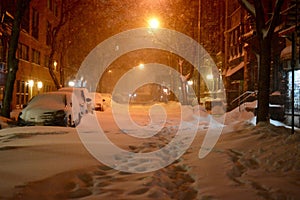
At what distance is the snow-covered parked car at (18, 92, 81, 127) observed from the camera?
1470cm

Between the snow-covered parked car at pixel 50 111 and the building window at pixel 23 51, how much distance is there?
15452mm

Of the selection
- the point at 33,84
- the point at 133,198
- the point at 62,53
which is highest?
the point at 62,53

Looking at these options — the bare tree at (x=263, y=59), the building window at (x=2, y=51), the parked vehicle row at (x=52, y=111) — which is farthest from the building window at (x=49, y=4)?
the bare tree at (x=263, y=59)

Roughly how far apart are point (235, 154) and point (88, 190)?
4.20m

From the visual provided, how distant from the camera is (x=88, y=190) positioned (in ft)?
19.0

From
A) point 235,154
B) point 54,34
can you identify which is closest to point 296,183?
point 235,154

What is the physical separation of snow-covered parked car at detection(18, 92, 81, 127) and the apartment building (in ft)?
35.7

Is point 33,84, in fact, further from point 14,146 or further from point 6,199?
point 6,199

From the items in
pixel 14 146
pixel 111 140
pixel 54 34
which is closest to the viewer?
pixel 14 146

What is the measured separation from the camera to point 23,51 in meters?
31.5

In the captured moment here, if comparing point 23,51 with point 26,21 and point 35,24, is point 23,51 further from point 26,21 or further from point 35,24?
point 35,24

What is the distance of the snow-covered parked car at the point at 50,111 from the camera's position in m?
→ 14.7

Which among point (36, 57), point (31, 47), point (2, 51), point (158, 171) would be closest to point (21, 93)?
point (31, 47)

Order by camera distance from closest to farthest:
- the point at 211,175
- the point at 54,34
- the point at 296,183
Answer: the point at 296,183 → the point at 211,175 → the point at 54,34
